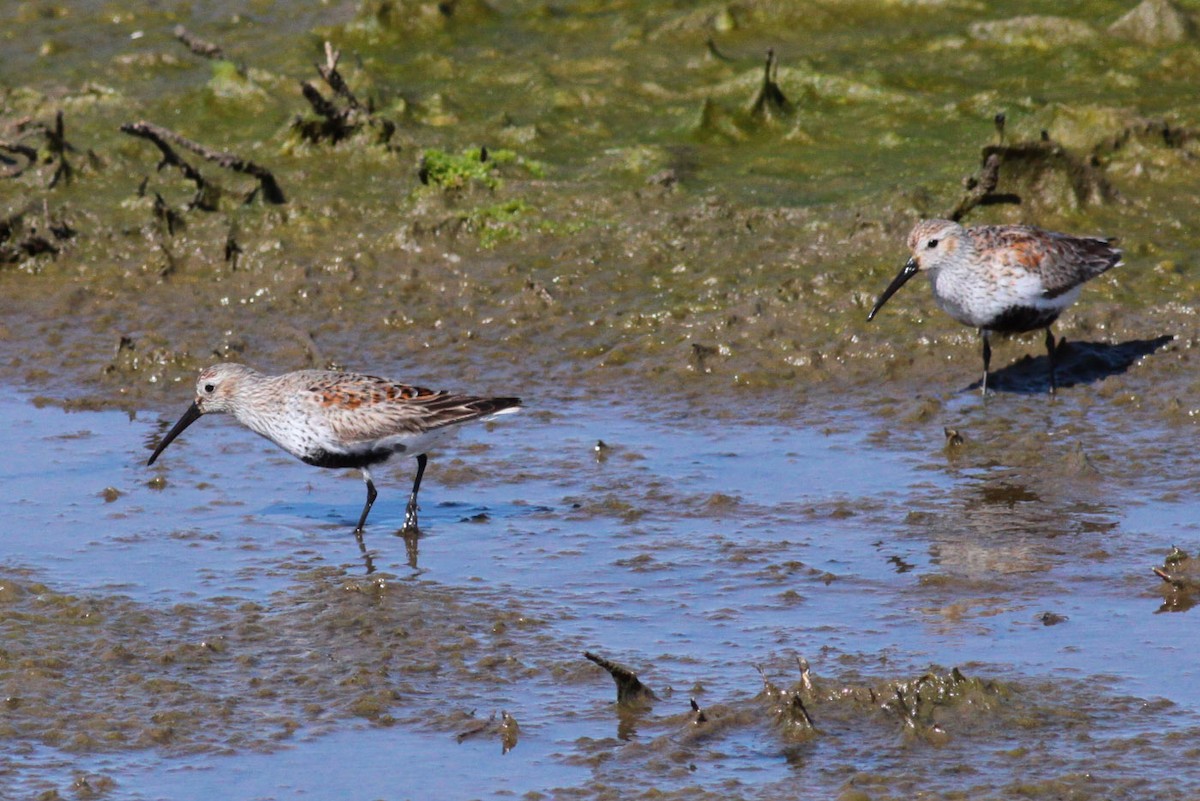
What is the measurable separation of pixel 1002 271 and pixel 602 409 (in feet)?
10.0

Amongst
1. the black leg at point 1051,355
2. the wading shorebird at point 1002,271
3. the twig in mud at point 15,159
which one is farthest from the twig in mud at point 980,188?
the twig in mud at point 15,159

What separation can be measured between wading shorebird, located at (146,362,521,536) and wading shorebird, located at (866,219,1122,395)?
3.64 m

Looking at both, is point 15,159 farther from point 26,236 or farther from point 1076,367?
point 1076,367

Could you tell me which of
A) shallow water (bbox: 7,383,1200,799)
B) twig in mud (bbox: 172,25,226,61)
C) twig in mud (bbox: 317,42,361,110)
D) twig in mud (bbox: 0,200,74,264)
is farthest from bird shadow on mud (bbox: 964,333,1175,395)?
twig in mud (bbox: 172,25,226,61)

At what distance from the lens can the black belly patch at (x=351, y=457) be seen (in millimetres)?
10539

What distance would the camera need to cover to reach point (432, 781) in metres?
7.16

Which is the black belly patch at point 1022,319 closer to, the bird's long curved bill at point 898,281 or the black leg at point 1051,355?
the black leg at point 1051,355

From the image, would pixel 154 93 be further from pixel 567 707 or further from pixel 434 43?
pixel 567 707

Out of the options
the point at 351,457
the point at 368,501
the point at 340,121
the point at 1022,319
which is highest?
the point at 340,121

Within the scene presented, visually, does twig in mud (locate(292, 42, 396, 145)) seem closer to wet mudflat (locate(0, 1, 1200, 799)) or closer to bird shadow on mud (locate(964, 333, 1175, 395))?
wet mudflat (locate(0, 1, 1200, 799))

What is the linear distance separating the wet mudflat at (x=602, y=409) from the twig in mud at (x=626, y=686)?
0.35 ft

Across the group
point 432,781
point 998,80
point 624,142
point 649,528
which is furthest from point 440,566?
point 998,80

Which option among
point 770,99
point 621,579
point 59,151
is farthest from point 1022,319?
point 59,151

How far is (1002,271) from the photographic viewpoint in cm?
1230
